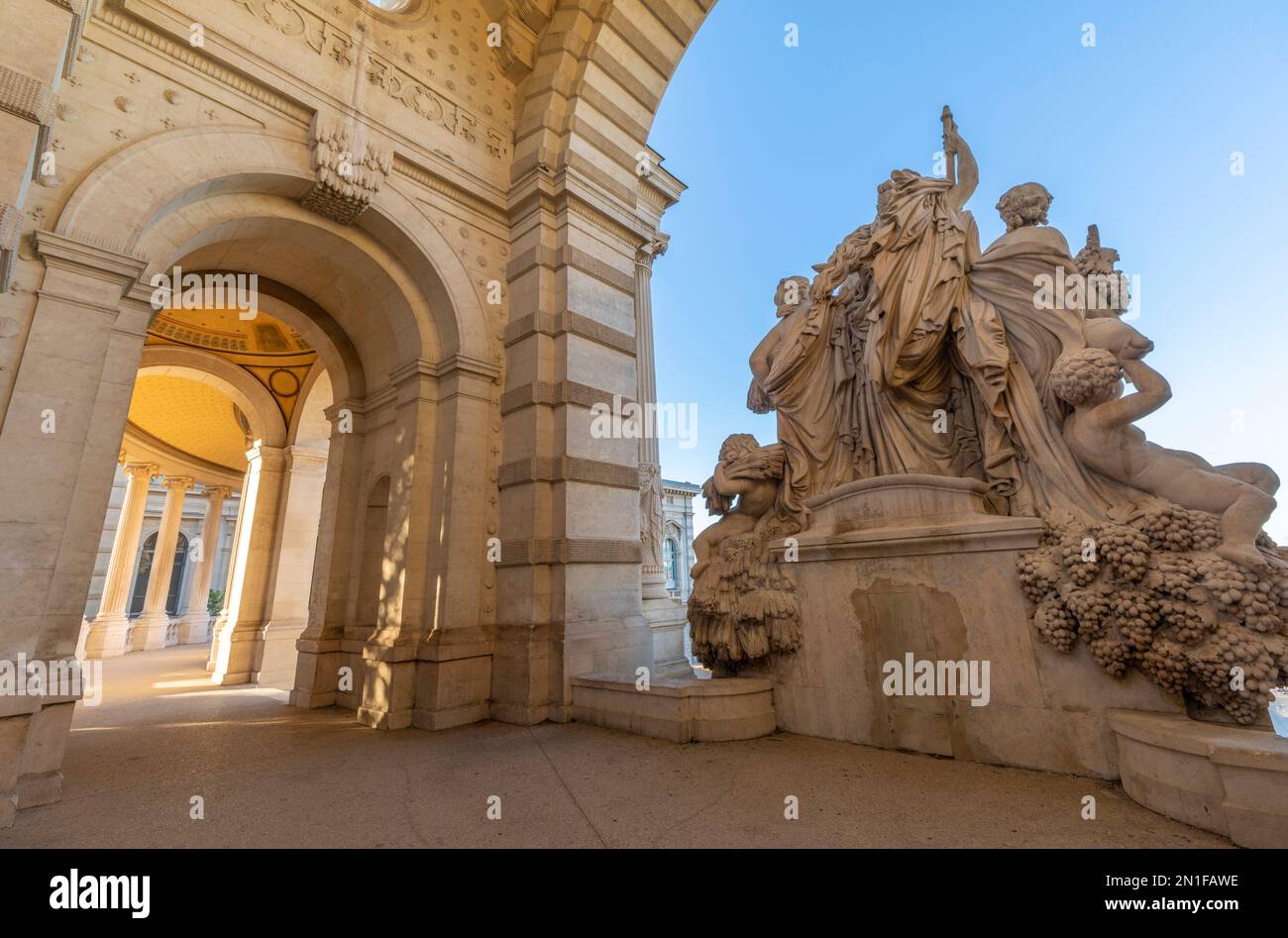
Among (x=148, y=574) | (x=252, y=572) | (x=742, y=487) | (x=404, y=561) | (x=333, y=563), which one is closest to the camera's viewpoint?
(x=742, y=487)

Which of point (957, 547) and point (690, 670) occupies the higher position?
point (957, 547)

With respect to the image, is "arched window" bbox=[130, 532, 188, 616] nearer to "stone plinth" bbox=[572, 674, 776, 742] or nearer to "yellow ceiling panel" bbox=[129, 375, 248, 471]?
"yellow ceiling panel" bbox=[129, 375, 248, 471]

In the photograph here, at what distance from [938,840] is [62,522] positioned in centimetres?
572

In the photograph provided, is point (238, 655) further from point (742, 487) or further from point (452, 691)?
point (742, 487)

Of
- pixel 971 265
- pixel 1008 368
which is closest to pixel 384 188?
pixel 971 265

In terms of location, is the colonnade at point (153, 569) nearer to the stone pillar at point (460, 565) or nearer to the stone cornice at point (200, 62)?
the stone pillar at point (460, 565)

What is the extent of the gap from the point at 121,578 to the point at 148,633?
2.07 metres

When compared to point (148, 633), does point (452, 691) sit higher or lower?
lower

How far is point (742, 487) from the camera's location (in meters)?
5.55

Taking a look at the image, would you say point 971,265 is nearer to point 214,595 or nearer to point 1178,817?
point 1178,817

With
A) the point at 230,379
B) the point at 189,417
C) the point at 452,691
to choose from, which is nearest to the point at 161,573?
the point at 189,417

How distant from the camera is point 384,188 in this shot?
657 cm

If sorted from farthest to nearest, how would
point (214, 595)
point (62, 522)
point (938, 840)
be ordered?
point (214, 595)
point (62, 522)
point (938, 840)
